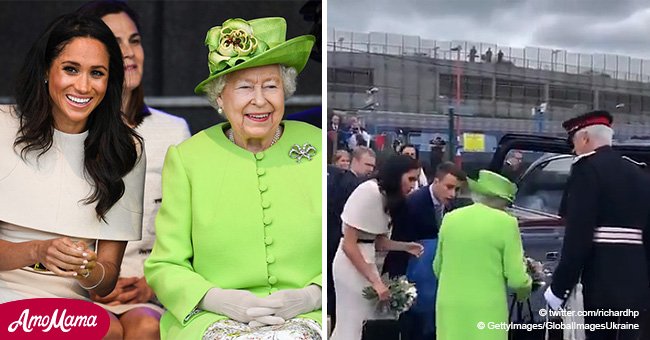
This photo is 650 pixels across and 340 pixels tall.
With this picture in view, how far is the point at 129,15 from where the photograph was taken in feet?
15.0

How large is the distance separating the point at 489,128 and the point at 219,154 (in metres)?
1.03

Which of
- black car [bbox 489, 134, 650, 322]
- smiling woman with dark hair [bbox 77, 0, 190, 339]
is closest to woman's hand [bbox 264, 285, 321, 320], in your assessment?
smiling woman with dark hair [bbox 77, 0, 190, 339]

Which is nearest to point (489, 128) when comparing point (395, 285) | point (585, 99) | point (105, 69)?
point (585, 99)

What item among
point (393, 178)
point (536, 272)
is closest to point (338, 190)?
point (393, 178)

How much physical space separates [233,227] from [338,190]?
1.41 ft

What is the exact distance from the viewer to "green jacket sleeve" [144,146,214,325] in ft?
12.6

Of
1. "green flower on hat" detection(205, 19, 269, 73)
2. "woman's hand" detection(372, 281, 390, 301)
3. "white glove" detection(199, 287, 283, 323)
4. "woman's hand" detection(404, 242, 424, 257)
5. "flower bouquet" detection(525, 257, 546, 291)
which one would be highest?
"green flower on hat" detection(205, 19, 269, 73)

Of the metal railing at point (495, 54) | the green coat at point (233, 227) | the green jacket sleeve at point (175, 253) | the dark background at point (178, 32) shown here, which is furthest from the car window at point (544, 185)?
the dark background at point (178, 32)

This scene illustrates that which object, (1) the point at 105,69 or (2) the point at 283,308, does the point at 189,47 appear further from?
(2) the point at 283,308

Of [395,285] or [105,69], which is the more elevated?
[105,69]

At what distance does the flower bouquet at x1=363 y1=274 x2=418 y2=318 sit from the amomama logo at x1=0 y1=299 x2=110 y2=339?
3.70 feet

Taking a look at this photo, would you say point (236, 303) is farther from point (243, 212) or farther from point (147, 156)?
point (147, 156)

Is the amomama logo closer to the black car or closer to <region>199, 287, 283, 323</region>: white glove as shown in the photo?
<region>199, 287, 283, 323</region>: white glove

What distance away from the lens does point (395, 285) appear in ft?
12.5
